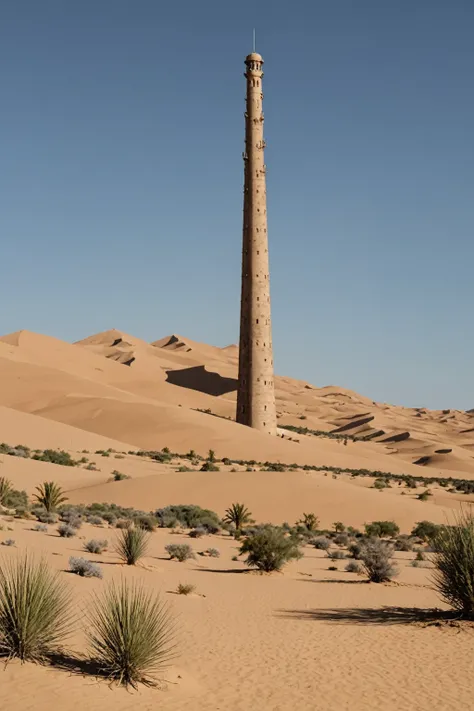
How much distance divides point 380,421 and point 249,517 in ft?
226

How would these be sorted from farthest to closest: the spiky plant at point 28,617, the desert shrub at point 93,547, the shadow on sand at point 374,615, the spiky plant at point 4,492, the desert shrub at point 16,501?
the spiky plant at point 4,492 < the desert shrub at point 16,501 < the desert shrub at point 93,547 < the shadow on sand at point 374,615 < the spiky plant at point 28,617

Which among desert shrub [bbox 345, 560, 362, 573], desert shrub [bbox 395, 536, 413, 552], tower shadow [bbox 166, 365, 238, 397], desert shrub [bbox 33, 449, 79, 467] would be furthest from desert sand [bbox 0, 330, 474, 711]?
tower shadow [bbox 166, 365, 238, 397]

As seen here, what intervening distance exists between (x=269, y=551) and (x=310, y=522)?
9180 mm

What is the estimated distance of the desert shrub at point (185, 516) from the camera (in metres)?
23.4

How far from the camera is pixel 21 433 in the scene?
Result: 40.1 m

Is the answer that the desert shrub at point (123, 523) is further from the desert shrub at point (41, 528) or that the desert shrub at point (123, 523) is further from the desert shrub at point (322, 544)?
the desert shrub at point (322, 544)

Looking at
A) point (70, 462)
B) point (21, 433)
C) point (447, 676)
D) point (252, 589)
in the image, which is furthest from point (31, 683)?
point (21, 433)

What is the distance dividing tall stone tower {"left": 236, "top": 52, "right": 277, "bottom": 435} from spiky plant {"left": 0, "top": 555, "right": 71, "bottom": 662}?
38.2 metres

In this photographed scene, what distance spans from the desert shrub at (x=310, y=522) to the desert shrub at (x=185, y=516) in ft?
9.30

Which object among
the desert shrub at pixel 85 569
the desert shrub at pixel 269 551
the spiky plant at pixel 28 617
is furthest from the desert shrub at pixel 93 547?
the spiky plant at pixel 28 617

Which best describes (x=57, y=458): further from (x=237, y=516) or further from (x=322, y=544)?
(x=322, y=544)

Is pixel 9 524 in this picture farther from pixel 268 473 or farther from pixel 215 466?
pixel 215 466

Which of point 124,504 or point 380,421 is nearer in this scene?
point 124,504

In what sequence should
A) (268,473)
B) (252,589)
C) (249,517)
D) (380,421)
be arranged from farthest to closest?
(380,421), (268,473), (249,517), (252,589)
